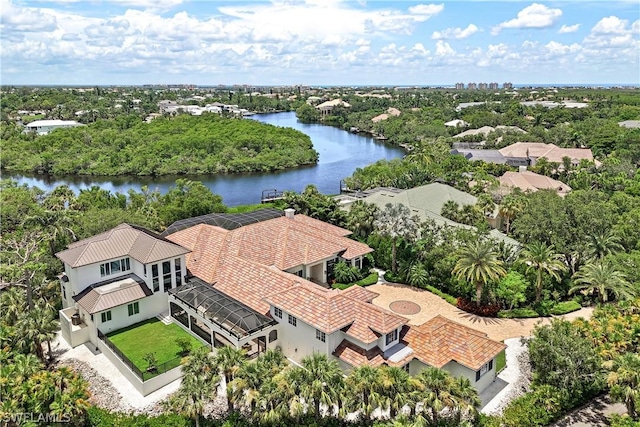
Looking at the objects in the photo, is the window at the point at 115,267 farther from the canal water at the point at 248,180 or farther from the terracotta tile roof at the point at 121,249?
the canal water at the point at 248,180

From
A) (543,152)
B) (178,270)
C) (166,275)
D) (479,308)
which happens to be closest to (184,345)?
(166,275)

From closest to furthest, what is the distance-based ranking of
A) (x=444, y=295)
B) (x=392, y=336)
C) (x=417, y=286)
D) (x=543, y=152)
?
1. (x=392, y=336)
2. (x=444, y=295)
3. (x=417, y=286)
4. (x=543, y=152)

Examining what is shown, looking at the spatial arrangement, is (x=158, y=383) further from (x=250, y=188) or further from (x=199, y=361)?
(x=250, y=188)

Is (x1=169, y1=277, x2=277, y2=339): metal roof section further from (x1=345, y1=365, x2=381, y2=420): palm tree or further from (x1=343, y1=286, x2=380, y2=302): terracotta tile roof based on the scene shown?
(x1=345, y1=365, x2=381, y2=420): palm tree

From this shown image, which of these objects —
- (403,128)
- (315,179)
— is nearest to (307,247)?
(315,179)

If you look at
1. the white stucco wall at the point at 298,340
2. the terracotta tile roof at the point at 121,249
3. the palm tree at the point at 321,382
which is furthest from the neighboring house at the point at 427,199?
the palm tree at the point at 321,382

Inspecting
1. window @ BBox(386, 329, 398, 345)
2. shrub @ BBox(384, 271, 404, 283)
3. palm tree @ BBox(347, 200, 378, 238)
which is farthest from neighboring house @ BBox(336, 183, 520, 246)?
window @ BBox(386, 329, 398, 345)

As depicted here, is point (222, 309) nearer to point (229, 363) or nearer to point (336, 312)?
point (336, 312)
